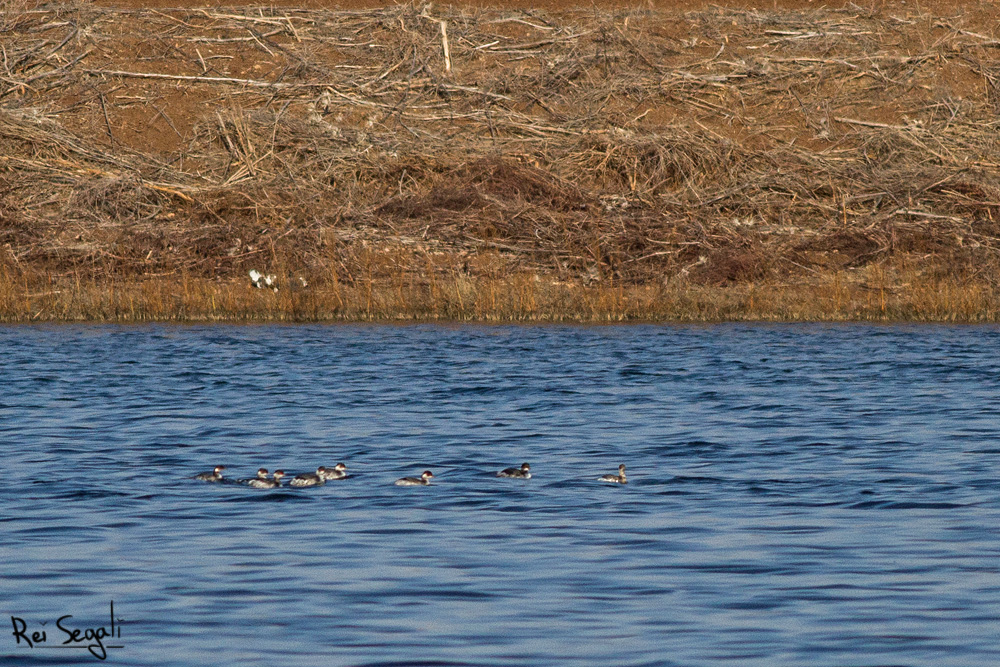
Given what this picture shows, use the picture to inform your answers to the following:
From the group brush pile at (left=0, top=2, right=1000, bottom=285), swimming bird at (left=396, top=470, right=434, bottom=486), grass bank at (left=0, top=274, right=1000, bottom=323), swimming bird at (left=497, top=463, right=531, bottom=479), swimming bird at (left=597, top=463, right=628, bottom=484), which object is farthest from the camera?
brush pile at (left=0, top=2, right=1000, bottom=285)

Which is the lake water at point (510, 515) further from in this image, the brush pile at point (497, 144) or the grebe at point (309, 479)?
the brush pile at point (497, 144)

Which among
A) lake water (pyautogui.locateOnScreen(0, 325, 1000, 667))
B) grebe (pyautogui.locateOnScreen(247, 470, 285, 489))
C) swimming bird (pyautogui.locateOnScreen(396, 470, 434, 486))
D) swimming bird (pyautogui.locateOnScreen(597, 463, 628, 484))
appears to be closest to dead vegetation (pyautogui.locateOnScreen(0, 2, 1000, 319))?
lake water (pyautogui.locateOnScreen(0, 325, 1000, 667))

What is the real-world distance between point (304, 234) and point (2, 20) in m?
18.1

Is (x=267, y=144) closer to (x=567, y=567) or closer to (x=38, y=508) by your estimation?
(x=38, y=508)

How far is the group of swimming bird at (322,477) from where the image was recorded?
14469mm

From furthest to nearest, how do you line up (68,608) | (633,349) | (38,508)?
(633,349), (38,508), (68,608)

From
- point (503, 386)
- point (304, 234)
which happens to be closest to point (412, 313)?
point (304, 234)

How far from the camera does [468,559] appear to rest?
37.1 ft


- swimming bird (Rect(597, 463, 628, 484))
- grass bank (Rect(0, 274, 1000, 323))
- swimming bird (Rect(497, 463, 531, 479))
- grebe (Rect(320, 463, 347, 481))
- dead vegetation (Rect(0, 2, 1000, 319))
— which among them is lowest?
swimming bird (Rect(597, 463, 628, 484))

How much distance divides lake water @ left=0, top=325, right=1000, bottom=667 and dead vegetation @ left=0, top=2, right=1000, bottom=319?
8492mm
